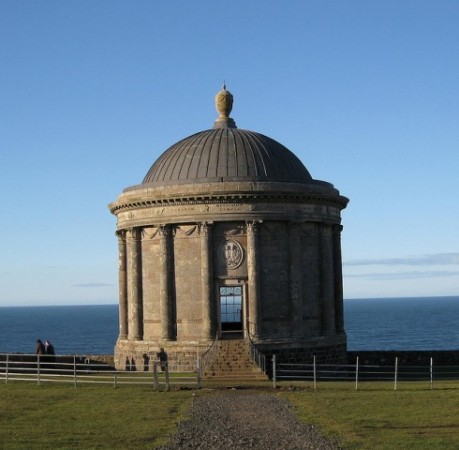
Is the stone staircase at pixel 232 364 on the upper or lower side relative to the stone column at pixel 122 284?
lower

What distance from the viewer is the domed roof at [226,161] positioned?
38281 mm

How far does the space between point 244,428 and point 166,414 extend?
10.4ft

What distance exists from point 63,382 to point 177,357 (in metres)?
7.08

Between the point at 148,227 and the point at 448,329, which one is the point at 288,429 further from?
the point at 448,329

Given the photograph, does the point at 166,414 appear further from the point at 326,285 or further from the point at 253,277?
the point at 326,285

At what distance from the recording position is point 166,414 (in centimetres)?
2336

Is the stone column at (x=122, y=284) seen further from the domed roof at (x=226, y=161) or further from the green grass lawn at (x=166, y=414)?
the green grass lawn at (x=166, y=414)

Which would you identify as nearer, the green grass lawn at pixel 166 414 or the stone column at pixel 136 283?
the green grass lawn at pixel 166 414

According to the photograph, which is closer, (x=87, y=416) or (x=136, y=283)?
(x=87, y=416)

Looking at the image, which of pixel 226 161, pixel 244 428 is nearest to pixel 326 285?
pixel 226 161

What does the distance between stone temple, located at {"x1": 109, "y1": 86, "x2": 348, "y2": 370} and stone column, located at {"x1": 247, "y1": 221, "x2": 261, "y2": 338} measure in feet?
0.14

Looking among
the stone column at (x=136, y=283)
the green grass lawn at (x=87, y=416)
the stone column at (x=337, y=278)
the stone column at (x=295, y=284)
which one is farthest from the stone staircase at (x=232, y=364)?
the stone column at (x=337, y=278)

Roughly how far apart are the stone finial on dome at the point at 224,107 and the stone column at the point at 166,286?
735cm

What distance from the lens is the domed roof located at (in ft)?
126
